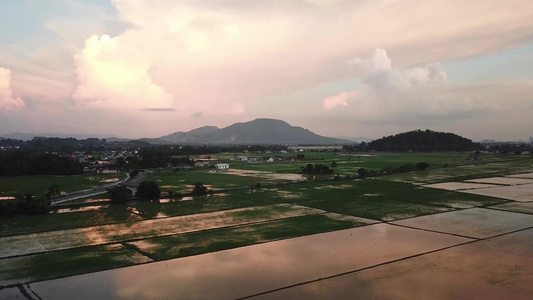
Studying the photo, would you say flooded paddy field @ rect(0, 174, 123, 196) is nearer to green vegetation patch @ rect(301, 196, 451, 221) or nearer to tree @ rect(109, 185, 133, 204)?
tree @ rect(109, 185, 133, 204)

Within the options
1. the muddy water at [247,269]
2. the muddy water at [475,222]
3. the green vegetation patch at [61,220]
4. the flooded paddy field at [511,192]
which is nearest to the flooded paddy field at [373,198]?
the muddy water at [475,222]

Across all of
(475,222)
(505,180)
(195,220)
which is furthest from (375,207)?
(505,180)

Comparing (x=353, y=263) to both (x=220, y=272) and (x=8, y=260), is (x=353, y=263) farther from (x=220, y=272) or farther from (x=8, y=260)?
(x=8, y=260)

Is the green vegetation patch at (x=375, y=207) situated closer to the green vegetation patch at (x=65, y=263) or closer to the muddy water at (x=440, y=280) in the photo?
the muddy water at (x=440, y=280)

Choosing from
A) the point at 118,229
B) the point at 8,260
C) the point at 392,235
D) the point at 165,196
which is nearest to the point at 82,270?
the point at 8,260

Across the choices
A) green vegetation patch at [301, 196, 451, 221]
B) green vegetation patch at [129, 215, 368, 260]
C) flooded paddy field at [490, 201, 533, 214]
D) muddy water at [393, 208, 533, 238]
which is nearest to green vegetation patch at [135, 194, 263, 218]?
green vegetation patch at [301, 196, 451, 221]
